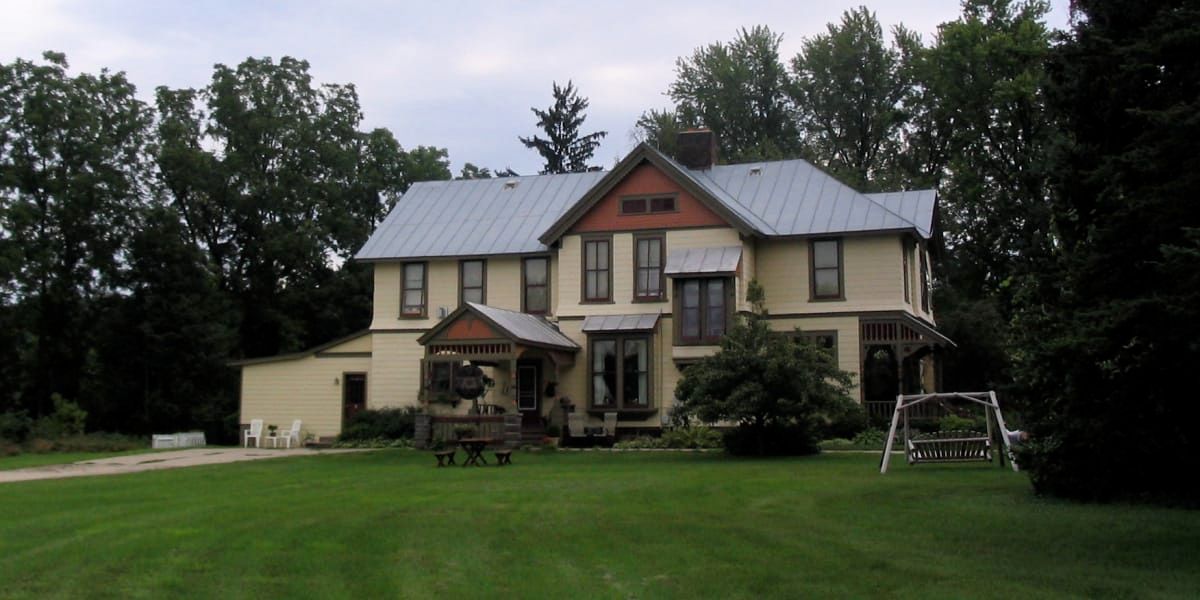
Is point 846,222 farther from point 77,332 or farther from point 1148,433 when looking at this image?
point 77,332

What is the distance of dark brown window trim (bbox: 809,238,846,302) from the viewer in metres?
32.3

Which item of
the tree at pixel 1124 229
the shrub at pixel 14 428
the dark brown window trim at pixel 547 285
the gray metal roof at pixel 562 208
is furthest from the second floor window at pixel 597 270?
the tree at pixel 1124 229

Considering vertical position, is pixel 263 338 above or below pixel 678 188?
below

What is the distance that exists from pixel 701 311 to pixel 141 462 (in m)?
14.9

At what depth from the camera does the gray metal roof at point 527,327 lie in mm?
30031

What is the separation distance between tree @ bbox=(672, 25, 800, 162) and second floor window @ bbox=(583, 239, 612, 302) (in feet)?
75.9

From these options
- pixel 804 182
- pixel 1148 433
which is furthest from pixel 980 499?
pixel 804 182

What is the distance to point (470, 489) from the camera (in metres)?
17.7

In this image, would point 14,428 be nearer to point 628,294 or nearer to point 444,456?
point 444,456

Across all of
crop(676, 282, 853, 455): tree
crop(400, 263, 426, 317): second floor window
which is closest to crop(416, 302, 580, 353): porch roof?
crop(400, 263, 426, 317): second floor window

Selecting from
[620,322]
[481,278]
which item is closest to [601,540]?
[620,322]

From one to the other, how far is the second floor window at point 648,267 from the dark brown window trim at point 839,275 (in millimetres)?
4305

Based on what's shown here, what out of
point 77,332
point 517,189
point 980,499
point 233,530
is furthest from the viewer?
point 77,332

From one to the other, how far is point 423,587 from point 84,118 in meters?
36.8
